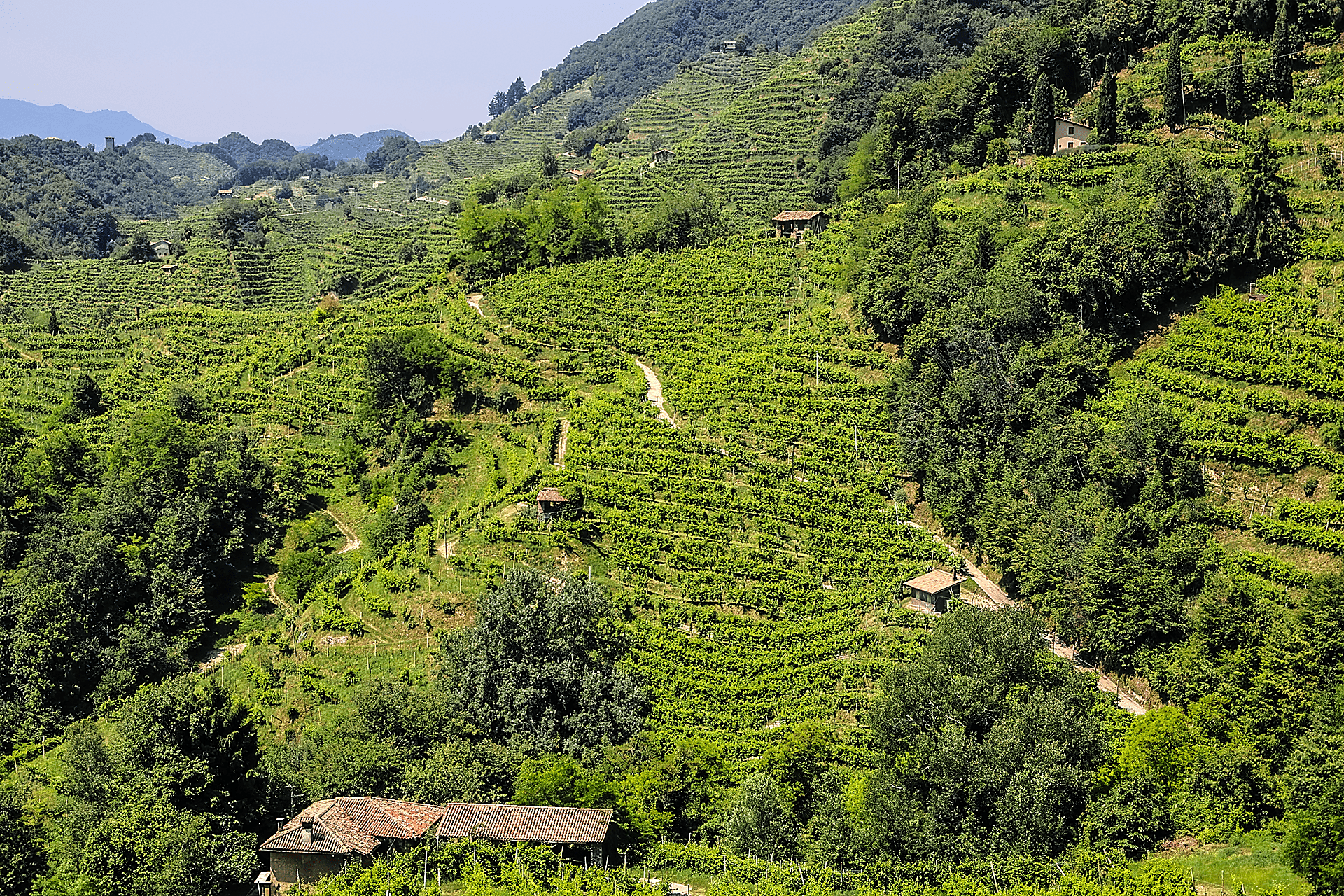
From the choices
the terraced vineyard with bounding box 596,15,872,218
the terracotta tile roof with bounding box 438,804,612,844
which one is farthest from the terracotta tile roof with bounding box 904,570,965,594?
the terraced vineyard with bounding box 596,15,872,218

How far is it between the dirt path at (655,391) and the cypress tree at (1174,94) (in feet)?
84.4

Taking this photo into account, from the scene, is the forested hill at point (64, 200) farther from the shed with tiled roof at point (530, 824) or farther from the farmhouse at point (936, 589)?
the farmhouse at point (936, 589)

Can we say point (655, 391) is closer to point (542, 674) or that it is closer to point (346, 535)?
point (346, 535)

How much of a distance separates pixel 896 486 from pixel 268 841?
25.0m

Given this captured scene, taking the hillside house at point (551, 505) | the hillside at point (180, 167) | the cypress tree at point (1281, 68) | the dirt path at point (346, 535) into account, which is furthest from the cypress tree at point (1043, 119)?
the hillside at point (180, 167)

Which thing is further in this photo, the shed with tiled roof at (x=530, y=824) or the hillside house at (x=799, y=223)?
the hillside house at (x=799, y=223)

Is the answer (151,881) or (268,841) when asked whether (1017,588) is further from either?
(151,881)

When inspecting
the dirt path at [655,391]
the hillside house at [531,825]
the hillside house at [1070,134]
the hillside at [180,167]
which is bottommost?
the hillside house at [531,825]

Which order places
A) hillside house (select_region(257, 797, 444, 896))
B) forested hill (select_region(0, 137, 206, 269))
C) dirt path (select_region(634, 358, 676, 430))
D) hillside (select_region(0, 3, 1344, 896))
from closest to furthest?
hillside house (select_region(257, 797, 444, 896)) → hillside (select_region(0, 3, 1344, 896)) → dirt path (select_region(634, 358, 676, 430)) → forested hill (select_region(0, 137, 206, 269))

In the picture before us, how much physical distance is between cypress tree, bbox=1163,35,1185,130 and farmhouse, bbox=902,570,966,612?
25779 millimetres

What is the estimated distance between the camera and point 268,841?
30.5 metres

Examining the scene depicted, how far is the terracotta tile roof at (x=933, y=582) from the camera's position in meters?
38.4

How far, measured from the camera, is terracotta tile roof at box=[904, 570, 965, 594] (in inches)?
1513

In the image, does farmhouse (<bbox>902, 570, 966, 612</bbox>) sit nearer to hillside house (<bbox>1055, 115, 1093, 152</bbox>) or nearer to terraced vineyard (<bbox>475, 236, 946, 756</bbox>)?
terraced vineyard (<bbox>475, 236, 946, 756</bbox>)
